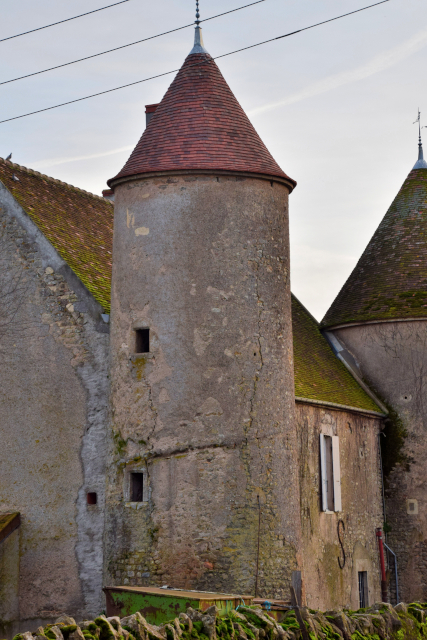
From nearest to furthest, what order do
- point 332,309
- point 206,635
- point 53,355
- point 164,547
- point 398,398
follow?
point 206,635, point 164,547, point 53,355, point 398,398, point 332,309

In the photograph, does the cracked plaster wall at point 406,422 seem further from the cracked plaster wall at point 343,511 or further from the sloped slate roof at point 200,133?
the sloped slate roof at point 200,133

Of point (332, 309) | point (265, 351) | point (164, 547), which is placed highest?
point (332, 309)

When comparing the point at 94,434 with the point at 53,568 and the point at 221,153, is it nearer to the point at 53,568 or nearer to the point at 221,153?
the point at 53,568

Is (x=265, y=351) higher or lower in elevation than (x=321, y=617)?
higher

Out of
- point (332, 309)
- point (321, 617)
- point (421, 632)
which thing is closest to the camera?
point (321, 617)

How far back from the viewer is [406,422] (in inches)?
838

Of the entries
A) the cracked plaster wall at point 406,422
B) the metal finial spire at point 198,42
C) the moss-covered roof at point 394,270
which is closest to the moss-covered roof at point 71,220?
the metal finial spire at point 198,42

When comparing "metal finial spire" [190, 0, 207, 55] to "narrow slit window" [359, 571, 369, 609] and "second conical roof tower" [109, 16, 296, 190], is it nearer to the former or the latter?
"second conical roof tower" [109, 16, 296, 190]

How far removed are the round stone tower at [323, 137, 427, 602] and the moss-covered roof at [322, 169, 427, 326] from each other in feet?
0.08

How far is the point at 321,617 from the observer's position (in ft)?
40.1

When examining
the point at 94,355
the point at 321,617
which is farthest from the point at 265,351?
the point at 321,617

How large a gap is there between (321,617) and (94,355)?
656 centimetres

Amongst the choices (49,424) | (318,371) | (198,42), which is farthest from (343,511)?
(198,42)

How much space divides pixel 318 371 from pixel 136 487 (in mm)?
6151
